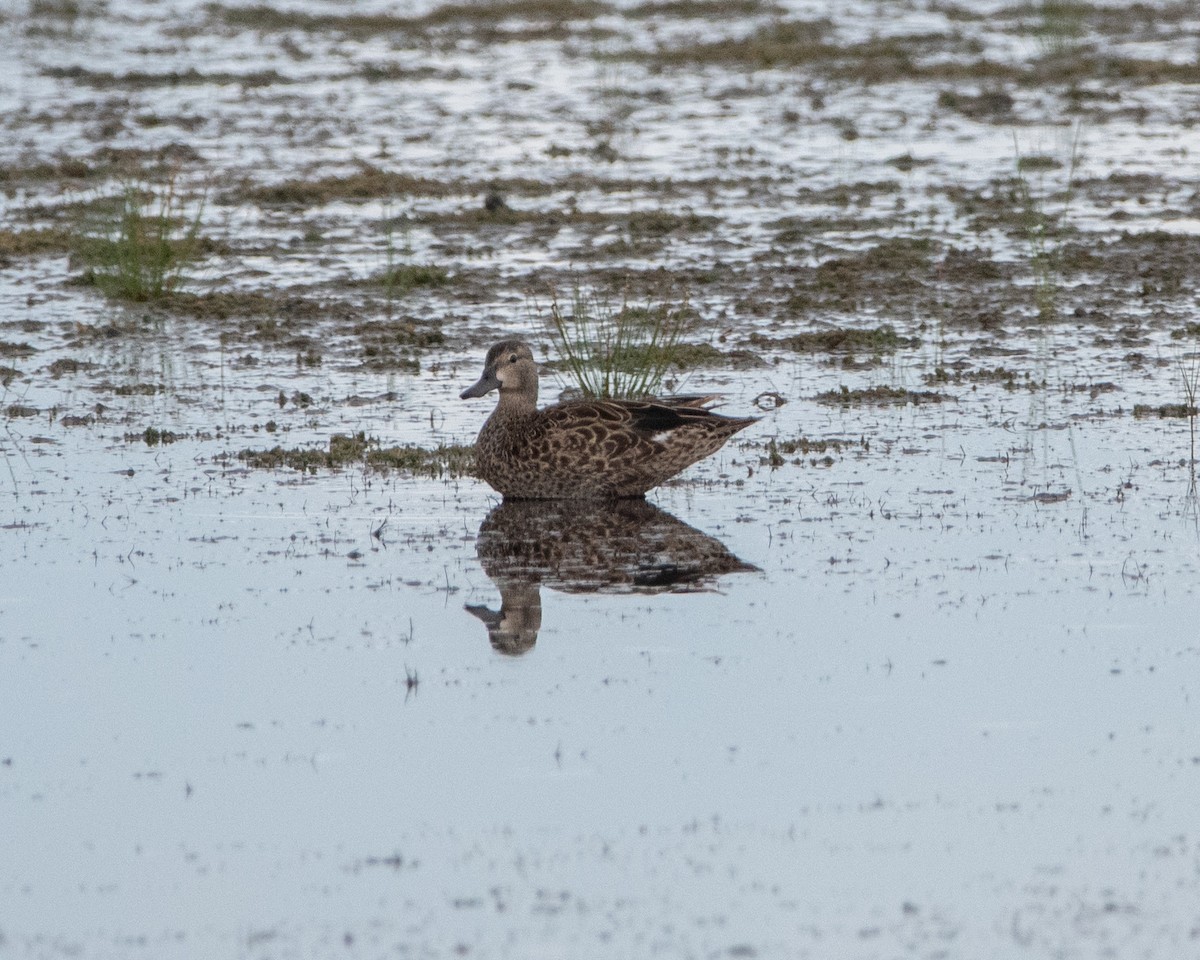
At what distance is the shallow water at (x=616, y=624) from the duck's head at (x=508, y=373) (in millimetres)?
611

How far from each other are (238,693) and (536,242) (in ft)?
35.6

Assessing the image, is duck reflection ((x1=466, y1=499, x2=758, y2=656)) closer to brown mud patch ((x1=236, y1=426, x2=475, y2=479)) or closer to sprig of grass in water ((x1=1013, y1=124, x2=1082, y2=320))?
brown mud patch ((x1=236, y1=426, x2=475, y2=479))

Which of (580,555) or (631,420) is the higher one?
(631,420)

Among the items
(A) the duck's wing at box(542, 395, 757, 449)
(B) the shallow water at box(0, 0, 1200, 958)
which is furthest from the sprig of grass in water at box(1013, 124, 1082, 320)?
(A) the duck's wing at box(542, 395, 757, 449)

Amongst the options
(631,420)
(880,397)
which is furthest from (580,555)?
(880,397)

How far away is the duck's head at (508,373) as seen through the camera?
36.9 feet

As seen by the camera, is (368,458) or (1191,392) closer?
(368,458)

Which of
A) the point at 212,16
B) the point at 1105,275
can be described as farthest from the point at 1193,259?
the point at 212,16

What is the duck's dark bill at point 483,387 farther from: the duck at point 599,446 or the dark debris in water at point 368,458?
the dark debris in water at point 368,458

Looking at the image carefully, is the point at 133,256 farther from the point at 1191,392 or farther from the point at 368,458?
the point at 1191,392

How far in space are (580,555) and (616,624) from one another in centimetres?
125

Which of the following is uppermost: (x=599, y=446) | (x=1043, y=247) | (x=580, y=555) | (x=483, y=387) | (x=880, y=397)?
(x=1043, y=247)

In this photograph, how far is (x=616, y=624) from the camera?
28.5 feet

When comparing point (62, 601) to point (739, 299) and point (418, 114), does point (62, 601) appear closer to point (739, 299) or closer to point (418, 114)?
point (739, 299)
